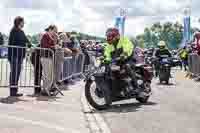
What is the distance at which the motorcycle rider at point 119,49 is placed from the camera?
41.9 feet

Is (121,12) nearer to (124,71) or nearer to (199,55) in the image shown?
(199,55)

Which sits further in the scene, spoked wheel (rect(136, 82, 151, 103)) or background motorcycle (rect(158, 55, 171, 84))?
background motorcycle (rect(158, 55, 171, 84))

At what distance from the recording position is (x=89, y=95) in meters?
12.2

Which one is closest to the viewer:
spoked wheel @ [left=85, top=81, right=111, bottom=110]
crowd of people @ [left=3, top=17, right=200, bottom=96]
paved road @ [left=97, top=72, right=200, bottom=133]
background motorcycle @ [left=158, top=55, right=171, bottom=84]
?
paved road @ [left=97, top=72, right=200, bottom=133]

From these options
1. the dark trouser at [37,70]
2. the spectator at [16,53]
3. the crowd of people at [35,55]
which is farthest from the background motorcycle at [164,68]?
the spectator at [16,53]

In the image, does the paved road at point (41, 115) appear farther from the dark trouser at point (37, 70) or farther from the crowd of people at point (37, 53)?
the crowd of people at point (37, 53)

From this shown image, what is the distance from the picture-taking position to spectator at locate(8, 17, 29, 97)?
13.5 m

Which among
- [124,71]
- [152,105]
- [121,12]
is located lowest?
[152,105]

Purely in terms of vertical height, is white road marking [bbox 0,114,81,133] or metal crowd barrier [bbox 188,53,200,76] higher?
metal crowd barrier [bbox 188,53,200,76]

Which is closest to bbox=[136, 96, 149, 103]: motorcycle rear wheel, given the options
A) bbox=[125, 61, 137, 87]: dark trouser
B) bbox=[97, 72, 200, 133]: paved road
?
bbox=[97, 72, 200, 133]: paved road

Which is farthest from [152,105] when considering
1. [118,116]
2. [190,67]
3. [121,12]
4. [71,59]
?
[121,12]

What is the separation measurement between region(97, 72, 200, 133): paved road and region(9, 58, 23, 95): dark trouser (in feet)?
8.40

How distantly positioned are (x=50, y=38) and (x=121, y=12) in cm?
3774

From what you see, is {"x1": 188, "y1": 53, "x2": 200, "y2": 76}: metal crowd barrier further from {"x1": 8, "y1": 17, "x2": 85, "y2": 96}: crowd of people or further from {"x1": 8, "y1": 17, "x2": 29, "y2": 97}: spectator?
{"x1": 8, "y1": 17, "x2": 29, "y2": 97}: spectator
